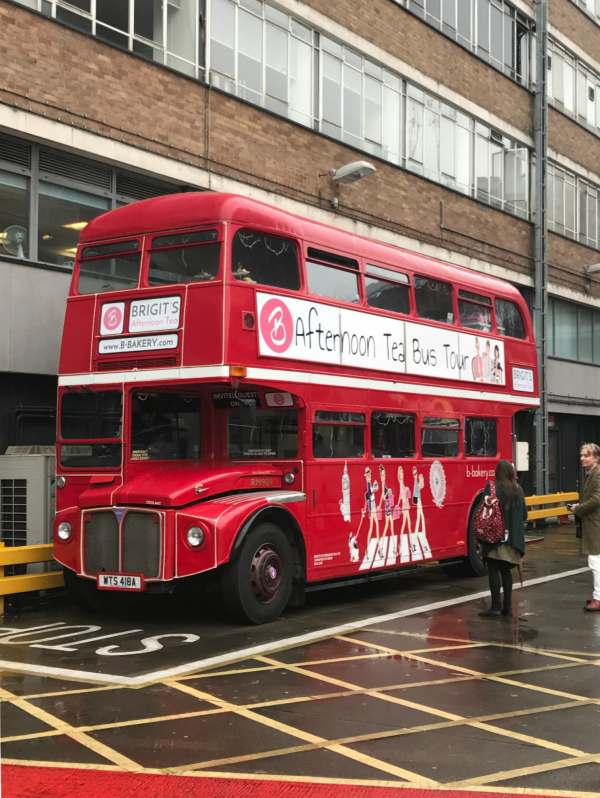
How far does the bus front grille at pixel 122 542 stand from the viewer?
923 cm

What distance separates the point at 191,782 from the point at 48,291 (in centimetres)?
945

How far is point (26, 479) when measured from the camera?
1137 centimetres

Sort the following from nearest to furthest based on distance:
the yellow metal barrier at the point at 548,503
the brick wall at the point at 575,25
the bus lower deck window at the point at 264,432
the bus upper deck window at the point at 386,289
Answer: the bus lower deck window at the point at 264,432 < the bus upper deck window at the point at 386,289 < the yellow metal barrier at the point at 548,503 < the brick wall at the point at 575,25

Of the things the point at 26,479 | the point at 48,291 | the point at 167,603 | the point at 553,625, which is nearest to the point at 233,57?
the point at 48,291

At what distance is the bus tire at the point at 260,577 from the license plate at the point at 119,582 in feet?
2.62

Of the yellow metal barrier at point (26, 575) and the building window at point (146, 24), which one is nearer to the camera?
the yellow metal barrier at point (26, 575)

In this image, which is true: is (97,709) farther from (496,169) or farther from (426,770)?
(496,169)

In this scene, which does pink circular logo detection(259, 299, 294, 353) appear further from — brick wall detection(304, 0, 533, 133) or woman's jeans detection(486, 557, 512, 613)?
brick wall detection(304, 0, 533, 133)

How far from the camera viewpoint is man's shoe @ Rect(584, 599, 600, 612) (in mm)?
10516

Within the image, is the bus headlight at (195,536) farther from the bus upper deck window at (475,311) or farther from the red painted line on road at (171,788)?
the bus upper deck window at (475,311)

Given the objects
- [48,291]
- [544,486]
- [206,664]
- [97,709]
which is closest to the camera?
[97,709]

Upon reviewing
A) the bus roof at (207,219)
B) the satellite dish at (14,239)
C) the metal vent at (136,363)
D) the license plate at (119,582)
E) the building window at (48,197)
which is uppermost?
the building window at (48,197)

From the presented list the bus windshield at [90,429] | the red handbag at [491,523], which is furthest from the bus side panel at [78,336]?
the red handbag at [491,523]

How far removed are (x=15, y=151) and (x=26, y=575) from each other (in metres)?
5.85
